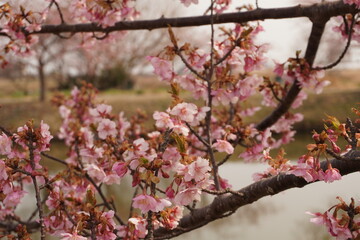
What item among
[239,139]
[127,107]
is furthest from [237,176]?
[127,107]

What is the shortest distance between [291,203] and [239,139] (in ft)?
12.2

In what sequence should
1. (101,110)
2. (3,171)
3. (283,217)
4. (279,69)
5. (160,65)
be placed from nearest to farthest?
(3,171)
(160,65)
(101,110)
(279,69)
(283,217)

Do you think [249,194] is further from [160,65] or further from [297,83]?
[297,83]

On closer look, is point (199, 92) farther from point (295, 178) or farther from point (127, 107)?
point (127, 107)

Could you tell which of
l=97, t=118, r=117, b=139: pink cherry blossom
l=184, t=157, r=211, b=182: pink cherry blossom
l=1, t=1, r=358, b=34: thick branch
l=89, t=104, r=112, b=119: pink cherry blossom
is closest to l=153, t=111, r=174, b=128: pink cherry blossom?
l=184, t=157, r=211, b=182: pink cherry blossom

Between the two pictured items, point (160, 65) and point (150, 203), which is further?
point (160, 65)

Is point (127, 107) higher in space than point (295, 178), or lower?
higher

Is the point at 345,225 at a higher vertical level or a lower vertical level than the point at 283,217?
higher

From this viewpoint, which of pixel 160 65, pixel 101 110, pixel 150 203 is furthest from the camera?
pixel 101 110

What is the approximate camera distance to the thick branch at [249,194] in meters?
1.20

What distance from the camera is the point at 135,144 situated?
1.45m

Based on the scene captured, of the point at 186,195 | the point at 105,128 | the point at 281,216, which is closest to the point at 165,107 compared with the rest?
the point at 281,216

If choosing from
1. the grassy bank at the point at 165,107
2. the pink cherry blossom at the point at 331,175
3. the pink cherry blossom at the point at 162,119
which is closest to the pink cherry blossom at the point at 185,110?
the pink cherry blossom at the point at 162,119

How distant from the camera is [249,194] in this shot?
144 centimetres
